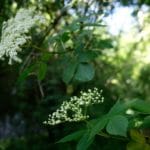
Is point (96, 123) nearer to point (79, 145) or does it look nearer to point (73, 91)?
point (79, 145)

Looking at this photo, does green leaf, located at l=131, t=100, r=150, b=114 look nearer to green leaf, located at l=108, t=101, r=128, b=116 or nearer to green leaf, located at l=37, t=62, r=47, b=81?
green leaf, located at l=108, t=101, r=128, b=116

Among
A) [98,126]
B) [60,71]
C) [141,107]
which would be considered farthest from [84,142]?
[60,71]

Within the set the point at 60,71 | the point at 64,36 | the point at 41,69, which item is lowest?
the point at 60,71

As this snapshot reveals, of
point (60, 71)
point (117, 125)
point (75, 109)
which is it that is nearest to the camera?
point (117, 125)

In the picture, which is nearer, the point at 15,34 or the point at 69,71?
the point at 15,34

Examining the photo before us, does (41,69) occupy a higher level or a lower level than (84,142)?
higher

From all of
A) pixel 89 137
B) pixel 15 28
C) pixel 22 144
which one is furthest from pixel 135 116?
pixel 22 144

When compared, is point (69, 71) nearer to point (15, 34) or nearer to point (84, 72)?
point (84, 72)

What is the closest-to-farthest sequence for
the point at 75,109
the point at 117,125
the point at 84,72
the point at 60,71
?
the point at 117,125 < the point at 75,109 < the point at 84,72 < the point at 60,71
